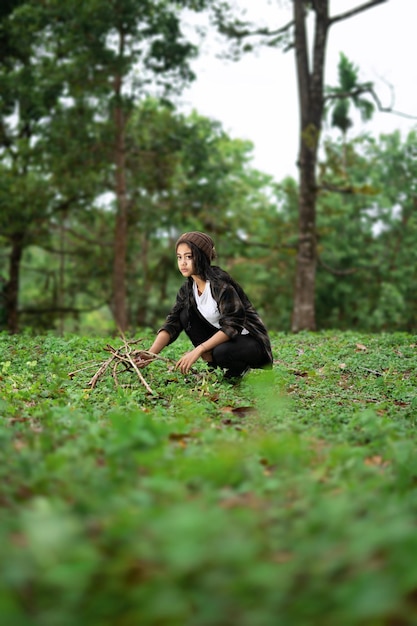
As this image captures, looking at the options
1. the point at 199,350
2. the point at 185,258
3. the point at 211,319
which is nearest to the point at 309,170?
the point at 211,319

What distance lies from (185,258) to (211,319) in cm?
65

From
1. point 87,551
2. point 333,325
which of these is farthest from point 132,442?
point 333,325

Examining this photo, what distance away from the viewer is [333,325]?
3400 cm

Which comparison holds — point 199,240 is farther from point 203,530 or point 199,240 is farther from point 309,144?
point 309,144

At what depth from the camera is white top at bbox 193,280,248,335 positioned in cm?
591

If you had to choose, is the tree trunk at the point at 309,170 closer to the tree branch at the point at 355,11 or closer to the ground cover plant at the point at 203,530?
the tree branch at the point at 355,11

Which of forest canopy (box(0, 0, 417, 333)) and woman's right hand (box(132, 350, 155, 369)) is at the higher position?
forest canopy (box(0, 0, 417, 333))

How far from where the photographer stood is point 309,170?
15.9m

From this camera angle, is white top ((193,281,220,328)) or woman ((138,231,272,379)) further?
white top ((193,281,220,328))

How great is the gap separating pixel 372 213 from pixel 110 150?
60.8ft

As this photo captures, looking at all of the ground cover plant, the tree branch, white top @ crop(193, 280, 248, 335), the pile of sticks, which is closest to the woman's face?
white top @ crop(193, 280, 248, 335)

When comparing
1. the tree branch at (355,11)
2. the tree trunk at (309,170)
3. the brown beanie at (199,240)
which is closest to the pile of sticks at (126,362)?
the brown beanie at (199,240)

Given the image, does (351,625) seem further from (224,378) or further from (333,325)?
(333,325)

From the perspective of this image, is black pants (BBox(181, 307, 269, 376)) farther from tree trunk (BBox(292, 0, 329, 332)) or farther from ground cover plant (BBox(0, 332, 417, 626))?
tree trunk (BBox(292, 0, 329, 332))
